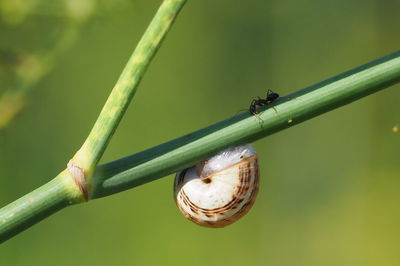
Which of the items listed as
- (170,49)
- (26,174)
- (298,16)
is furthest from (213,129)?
(298,16)

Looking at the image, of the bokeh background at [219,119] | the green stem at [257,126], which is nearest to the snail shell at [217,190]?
the green stem at [257,126]

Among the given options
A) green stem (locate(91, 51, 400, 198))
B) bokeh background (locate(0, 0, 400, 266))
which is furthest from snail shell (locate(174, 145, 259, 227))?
bokeh background (locate(0, 0, 400, 266))

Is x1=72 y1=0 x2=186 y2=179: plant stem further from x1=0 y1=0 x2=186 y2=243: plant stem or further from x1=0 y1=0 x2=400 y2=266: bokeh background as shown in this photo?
x1=0 y1=0 x2=400 y2=266: bokeh background

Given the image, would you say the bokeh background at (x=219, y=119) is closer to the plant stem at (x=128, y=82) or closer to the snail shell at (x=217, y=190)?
the snail shell at (x=217, y=190)

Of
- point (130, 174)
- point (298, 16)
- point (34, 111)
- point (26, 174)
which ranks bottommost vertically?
point (130, 174)

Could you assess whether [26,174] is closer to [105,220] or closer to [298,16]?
[105,220]

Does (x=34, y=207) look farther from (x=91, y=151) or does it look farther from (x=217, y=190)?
(x=217, y=190)
